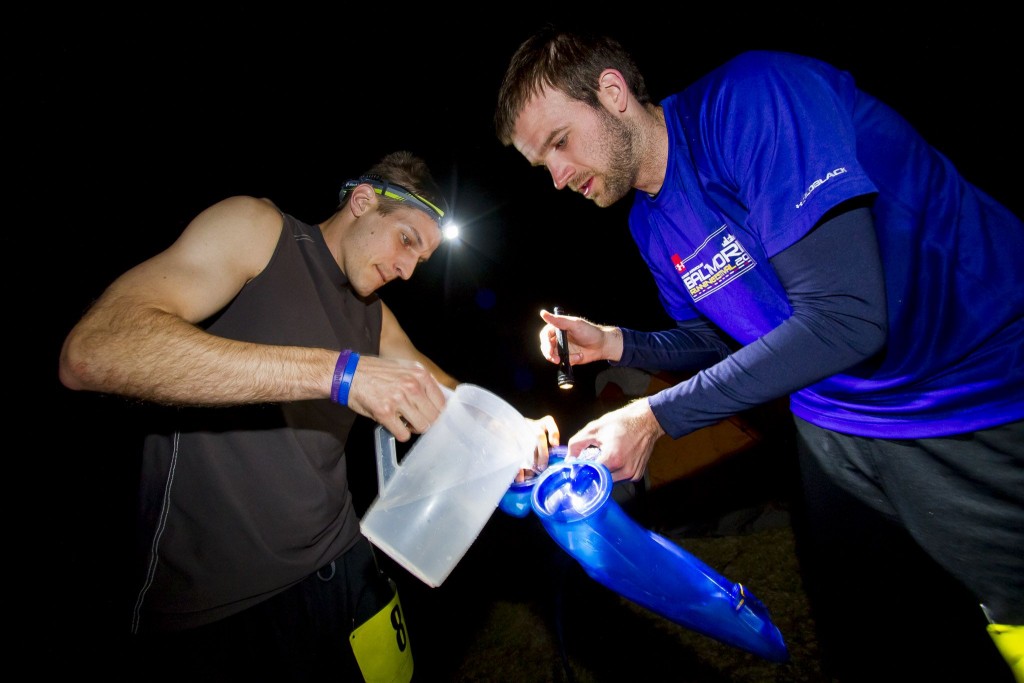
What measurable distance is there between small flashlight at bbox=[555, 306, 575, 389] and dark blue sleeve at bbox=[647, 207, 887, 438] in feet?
1.99

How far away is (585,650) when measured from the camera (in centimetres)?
289

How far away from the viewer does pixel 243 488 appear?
1.67 m

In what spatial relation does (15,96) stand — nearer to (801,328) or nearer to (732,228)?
(732,228)

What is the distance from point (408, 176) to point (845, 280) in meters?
2.24

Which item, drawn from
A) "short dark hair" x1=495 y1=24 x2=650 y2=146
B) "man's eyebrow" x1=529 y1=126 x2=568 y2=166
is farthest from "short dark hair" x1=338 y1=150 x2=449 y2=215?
"man's eyebrow" x1=529 y1=126 x2=568 y2=166

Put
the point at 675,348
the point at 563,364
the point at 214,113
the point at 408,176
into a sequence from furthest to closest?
the point at 214,113 < the point at 408,176 < the point at 675,348 < the point at 563,364

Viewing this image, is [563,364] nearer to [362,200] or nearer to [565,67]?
[565,67]

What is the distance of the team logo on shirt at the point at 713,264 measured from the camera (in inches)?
54.8

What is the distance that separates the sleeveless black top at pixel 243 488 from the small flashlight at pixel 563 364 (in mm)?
1140

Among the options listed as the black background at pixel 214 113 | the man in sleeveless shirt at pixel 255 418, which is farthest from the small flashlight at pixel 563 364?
the black background at pixel 214 113

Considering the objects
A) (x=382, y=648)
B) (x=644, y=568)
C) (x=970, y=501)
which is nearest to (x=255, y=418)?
(x=382, y=648)

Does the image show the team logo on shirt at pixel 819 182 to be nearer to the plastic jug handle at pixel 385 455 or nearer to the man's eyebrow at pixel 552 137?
the man's eyebrow at pixel 552 137

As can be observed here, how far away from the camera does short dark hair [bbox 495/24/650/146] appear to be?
5.03ft

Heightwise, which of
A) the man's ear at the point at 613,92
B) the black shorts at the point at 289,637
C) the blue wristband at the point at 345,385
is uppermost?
the man's ear at the point at 613,92
